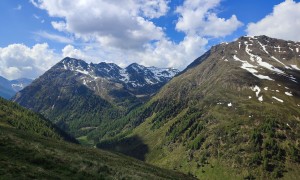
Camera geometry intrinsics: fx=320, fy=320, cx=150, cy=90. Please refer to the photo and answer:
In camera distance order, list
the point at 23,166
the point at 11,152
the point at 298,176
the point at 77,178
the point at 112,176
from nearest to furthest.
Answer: the point at 23,166 < the point at 77,178 < the point at 11,152 < the point at 112,176 < the point at 298,176

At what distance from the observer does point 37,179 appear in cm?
2694

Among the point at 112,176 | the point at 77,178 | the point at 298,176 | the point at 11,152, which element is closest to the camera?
the point at 77,178

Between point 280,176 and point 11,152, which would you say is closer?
point 11,152

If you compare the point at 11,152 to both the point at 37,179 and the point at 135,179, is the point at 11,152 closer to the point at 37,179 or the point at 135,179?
the point at 37,179

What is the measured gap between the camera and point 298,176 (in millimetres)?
Answer: 193875

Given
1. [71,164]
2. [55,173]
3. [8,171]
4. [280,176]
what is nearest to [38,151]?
[71,164]

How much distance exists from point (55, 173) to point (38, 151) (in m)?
8.33

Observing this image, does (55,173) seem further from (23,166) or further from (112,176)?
(112,176)

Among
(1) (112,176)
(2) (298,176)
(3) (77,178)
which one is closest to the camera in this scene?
(3) (77,178)

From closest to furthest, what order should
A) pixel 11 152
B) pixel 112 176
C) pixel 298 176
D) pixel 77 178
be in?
pixel 77 178
pixel 11 152
pixel 112 176
pixel 298 176

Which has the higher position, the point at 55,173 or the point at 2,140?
the point at 2,140

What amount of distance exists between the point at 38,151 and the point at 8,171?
11.8m

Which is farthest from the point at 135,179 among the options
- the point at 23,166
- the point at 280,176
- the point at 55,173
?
the point at 280,176

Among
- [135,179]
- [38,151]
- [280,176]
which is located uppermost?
[38,151]
